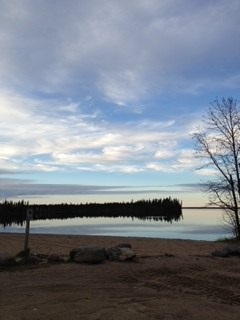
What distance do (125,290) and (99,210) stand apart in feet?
302

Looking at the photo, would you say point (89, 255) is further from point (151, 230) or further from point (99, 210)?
point (99, 210)

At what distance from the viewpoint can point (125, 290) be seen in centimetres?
868

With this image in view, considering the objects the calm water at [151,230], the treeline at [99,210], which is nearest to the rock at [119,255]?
the calm water at [151,230]

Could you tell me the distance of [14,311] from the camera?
277 inches

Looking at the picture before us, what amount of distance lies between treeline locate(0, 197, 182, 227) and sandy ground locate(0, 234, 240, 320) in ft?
196

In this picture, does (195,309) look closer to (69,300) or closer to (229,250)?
(69,300)

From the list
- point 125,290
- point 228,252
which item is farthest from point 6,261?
point 228,252

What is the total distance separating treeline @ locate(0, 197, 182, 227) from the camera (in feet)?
241

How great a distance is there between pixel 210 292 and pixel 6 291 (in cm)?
363

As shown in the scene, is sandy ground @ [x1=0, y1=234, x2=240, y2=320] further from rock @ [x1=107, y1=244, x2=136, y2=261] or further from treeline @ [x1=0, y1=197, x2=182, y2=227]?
treeline @ [x1=0, y1=197, x2=182, y2=227]

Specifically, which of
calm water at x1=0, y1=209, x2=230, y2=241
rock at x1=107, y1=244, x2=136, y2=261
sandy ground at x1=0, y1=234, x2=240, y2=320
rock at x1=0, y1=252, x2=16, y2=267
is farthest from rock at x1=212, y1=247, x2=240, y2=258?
calm water at x1=0, y1=209, x2=230, y2=241

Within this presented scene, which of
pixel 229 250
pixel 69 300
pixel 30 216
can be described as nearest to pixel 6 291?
pixel 69 300

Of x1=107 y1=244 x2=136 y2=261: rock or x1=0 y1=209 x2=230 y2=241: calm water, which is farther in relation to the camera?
x1=0 y1=209 x2=230 y2=241: calm water

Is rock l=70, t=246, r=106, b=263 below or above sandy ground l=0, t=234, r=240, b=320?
above
